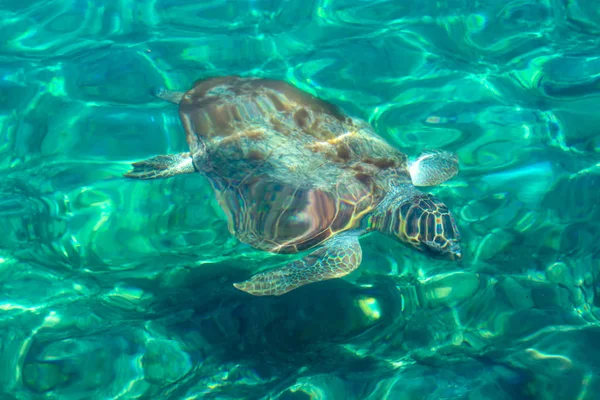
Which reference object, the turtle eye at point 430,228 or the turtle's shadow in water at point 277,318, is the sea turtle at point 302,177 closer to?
Answer: the turtle eye at point 430,228

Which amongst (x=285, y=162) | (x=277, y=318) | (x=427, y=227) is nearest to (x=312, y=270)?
(x=277, y=318)

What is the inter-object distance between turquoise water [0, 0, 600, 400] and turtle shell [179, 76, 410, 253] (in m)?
0.55

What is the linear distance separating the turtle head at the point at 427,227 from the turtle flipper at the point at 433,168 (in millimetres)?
379

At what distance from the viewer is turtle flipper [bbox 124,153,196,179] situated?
5312 millimetres

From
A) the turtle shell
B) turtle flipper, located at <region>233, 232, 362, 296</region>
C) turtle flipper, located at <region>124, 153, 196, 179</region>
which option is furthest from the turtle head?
turtle flipper, located at <region>124, 153, 196, 179</region>

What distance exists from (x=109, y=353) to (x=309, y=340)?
2.02 meters

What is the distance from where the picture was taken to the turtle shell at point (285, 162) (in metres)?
4.66

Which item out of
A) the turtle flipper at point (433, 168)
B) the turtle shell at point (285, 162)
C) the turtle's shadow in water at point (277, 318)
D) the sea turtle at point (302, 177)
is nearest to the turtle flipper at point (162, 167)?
the sea turtle at point (302, 177)

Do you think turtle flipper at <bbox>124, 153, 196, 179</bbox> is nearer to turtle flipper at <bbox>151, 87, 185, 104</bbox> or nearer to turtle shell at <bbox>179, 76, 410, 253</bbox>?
turtle shell at <bbox>179, 76, 410, 253</bbox>

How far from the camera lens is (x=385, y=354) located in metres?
4.24

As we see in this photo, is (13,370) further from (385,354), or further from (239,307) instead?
(385,354)

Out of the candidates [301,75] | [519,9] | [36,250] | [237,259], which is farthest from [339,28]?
[36,250]

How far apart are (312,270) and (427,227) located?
1337 mm

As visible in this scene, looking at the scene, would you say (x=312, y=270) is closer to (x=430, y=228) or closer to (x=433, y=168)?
(x=430, y=228)
